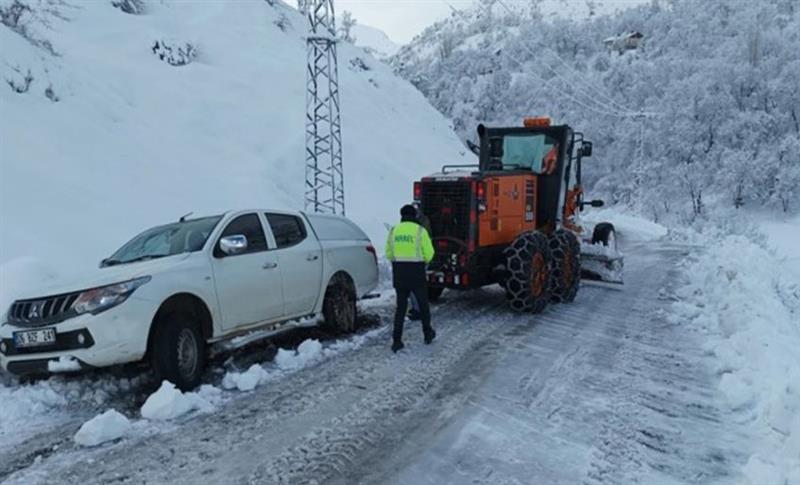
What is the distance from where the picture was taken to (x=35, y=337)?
18.1ft

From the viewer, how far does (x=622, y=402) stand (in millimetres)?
5562

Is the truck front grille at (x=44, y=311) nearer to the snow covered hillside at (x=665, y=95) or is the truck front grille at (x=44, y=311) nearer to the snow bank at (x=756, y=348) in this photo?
the snow bank at (x=756, y=348)

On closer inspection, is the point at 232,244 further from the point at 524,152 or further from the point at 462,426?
the point at 524,152

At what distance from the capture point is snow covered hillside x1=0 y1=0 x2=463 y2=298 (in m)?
11.5

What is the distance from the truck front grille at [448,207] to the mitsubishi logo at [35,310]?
586 centimetres

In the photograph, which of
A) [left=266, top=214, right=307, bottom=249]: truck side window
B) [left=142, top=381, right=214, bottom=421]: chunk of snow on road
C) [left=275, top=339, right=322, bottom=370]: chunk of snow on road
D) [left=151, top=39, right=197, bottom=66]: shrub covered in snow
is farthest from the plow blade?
[left=151, top=39, right=197, bottom=66]: shrub covered in snow

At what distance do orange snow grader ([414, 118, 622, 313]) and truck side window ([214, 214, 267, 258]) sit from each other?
346 cm

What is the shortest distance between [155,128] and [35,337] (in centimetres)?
1366

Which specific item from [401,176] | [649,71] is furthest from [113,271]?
[649,71]

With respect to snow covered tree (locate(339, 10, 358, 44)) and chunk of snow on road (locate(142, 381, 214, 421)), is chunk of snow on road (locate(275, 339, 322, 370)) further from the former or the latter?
snow covered tree (locate(339, 10, 358, 44))

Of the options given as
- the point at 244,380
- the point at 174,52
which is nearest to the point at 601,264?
the point at 244,380

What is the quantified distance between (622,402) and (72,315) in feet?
16.4

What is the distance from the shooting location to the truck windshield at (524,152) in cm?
1111

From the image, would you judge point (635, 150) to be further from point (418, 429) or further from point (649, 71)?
point (418, 429)
